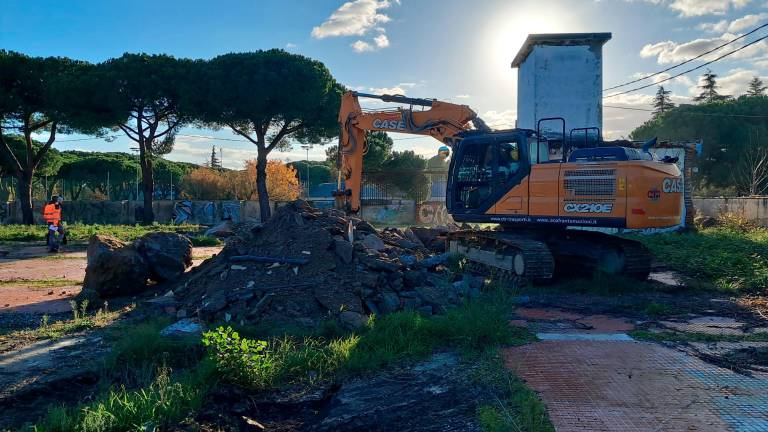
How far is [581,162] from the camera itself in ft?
32.3

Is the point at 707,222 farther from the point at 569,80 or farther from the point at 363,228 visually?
the point at 363,228

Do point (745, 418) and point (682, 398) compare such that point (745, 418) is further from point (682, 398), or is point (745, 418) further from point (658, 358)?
point (658, 358)

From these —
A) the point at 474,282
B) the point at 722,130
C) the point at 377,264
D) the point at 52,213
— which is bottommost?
the point at 474,282

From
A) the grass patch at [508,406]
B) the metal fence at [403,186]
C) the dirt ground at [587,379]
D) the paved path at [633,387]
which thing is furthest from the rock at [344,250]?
the metal fence at [403,186]

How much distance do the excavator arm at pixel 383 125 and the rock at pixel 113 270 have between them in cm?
505

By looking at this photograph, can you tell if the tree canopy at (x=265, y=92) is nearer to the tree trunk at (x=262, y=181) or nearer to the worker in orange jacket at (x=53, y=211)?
the tree trunk at (x=262, y=181)

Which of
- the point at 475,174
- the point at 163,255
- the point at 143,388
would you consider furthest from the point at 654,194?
the point at 163,255

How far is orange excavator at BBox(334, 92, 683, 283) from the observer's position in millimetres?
9438

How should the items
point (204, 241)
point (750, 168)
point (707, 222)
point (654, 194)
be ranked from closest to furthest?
point (654, 194) < point (204, 241) < point (707, 222) < point (750, 168)

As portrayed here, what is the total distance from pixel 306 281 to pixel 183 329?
6.52 ft

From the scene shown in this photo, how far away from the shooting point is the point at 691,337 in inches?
Result: 260

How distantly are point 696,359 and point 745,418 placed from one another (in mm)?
1583

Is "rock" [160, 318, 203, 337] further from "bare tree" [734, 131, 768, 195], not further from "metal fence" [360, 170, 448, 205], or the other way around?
"bare tree" [734, 131, 768, 195]

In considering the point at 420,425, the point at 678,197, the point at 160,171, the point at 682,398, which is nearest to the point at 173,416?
the point at 420,425
